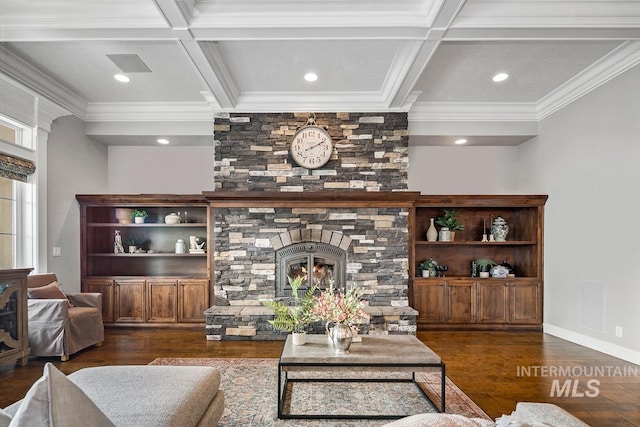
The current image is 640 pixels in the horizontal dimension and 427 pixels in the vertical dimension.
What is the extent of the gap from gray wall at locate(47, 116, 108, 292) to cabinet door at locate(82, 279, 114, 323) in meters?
0.15

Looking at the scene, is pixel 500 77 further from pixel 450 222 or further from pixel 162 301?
pixel 162 301

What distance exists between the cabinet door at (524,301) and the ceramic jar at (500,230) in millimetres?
674

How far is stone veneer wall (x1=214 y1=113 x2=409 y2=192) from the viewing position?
17.8 feet

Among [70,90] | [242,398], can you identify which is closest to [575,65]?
[242,398]

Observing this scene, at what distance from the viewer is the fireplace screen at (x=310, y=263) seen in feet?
17.7

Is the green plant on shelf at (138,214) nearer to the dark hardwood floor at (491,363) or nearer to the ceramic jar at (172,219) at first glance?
the ceramic jar at (172,219)

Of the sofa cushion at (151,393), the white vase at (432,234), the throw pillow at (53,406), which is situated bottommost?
the sofa cushion at (151,393)

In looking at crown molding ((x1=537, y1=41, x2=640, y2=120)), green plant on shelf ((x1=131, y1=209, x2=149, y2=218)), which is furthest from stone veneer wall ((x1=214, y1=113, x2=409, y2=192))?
crown molding ((x1=537, y1=41, x2=640, y2=120))

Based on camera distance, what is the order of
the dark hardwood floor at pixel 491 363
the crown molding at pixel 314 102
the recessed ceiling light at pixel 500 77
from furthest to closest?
the crown molding at pixel 314 102 < the recessed ceiling light at pixel 500 77 < the dark hardwood floor at pixel 491 363

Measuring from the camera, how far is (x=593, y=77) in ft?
14.7

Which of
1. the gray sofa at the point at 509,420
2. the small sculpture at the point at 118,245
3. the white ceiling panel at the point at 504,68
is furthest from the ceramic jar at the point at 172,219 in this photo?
the gray sofa at the point at 509,420

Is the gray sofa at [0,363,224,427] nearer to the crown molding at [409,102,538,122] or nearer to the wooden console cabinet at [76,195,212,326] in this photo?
the wooden console cabinet at [76,195,212,326]

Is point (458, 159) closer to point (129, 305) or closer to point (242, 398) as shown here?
point (242, 398)

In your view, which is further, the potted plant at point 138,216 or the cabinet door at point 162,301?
the potted plant at point 138,216
